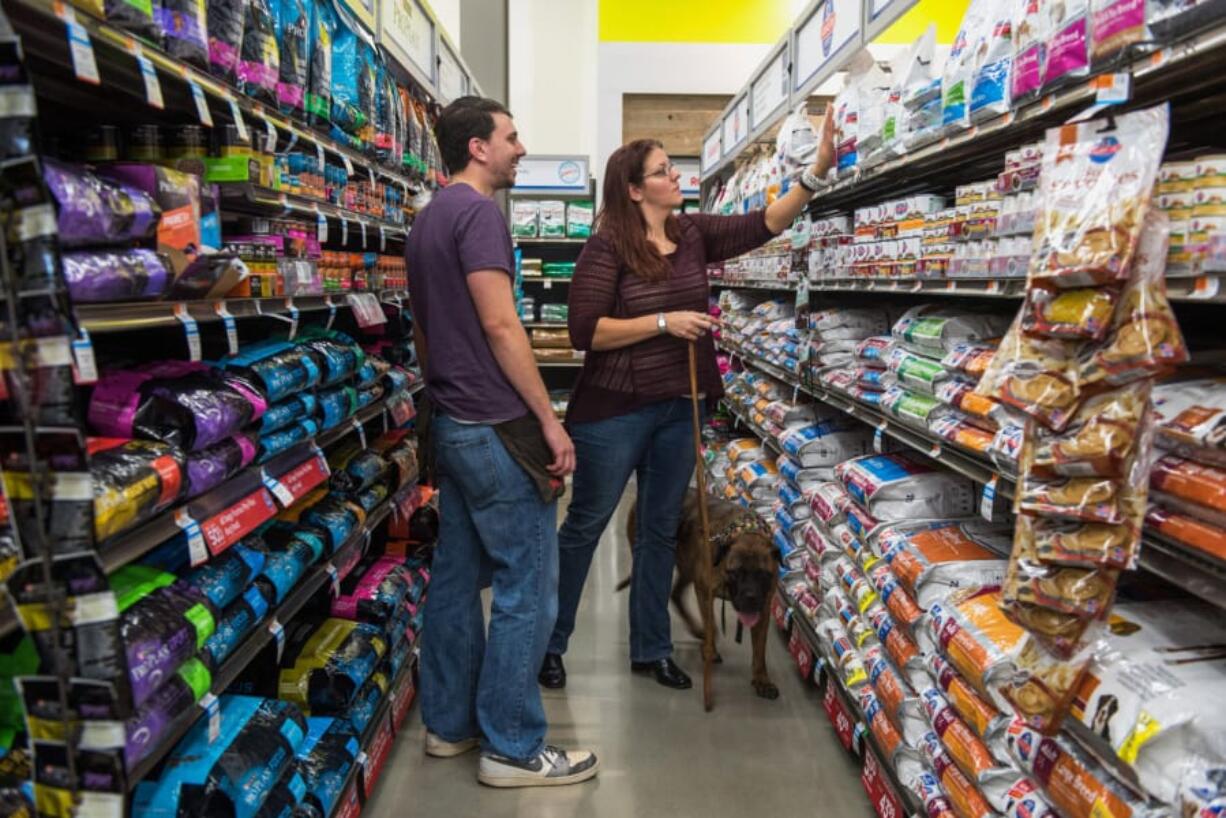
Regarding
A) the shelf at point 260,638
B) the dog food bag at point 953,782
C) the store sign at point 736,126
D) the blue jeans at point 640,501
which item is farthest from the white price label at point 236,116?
the store sign at point 736,126

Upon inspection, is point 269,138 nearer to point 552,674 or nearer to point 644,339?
point 644,339

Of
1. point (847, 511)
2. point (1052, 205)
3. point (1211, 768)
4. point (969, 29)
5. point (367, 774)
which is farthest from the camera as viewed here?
point (847, 511)

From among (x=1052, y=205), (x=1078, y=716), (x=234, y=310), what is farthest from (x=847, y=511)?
(x=234, y=310)

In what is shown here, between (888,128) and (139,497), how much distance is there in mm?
2194

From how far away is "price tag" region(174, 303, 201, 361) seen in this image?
1602 mm

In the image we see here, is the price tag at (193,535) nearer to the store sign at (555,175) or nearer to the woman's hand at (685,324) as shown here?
the woman's hand at (685,324)

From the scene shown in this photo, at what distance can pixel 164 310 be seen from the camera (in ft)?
5.10

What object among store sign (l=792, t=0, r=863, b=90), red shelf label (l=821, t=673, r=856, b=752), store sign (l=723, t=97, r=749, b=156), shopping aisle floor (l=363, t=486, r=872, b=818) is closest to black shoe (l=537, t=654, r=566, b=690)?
shopping aisle floor (l=363, t=486, r=872, b=818)

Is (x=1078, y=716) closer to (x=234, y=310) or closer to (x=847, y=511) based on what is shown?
(x=847, y=511)

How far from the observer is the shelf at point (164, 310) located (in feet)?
4.44

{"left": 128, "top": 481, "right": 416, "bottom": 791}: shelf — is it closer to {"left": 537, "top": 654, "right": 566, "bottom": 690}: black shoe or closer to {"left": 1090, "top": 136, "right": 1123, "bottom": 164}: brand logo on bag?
{"left": 537, "top": 654, "right": 566, "bottom": 690}: black shoe

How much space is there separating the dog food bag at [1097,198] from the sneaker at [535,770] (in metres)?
2.05

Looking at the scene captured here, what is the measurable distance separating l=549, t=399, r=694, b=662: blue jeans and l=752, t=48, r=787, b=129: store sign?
1.87 metres

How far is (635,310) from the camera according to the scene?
303cm
